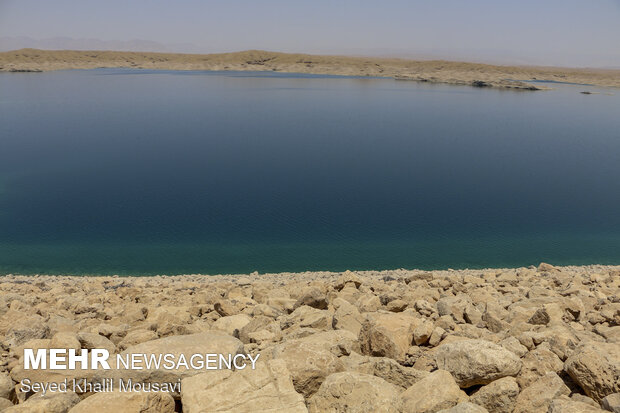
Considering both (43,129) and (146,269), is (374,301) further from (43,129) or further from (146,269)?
(43,129)

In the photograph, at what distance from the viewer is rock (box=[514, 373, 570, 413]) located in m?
5.71

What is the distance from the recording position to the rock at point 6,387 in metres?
6.27

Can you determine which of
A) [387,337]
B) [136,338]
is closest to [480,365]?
[387,337]

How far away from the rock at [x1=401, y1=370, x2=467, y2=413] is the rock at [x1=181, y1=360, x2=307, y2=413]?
140 cm

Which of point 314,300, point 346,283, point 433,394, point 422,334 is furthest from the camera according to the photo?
point 346,283

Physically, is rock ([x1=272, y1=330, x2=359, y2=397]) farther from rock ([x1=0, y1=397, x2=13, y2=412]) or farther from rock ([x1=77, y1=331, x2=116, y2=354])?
rock ([x1=0, y1=397, x2=13, y2=412])

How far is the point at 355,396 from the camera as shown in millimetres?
5605

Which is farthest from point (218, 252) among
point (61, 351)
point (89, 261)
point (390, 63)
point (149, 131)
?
point (390, 63)

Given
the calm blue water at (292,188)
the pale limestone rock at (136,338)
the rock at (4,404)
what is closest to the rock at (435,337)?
the pale limestone rock at (136,338)

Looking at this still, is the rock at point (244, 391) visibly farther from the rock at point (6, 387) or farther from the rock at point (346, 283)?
the rock at point (346, 283)

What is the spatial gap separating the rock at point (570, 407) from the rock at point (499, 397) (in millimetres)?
469

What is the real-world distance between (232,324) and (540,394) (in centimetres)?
571

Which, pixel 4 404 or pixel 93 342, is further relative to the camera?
pixel 93 342

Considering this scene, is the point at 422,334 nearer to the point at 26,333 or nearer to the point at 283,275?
the point at 26,333
